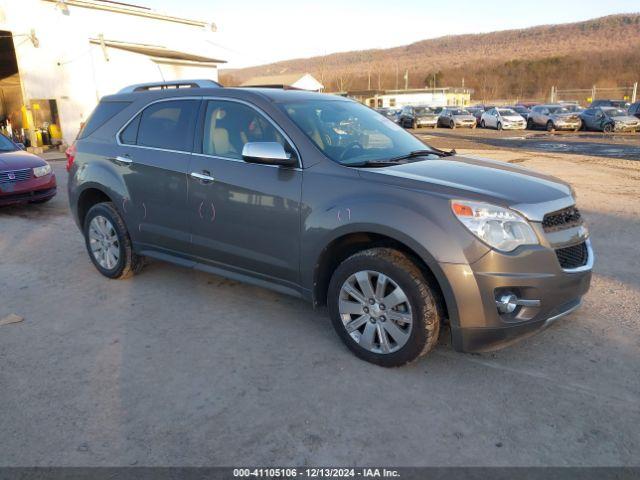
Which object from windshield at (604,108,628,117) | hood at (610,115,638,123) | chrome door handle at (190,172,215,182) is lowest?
hood at (610,115,638,123)

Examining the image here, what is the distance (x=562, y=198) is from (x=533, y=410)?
139 cm

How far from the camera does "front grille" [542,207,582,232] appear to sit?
3182 millimetres

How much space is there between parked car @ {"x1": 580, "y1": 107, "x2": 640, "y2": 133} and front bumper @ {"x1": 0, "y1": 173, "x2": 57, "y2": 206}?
2698 cm

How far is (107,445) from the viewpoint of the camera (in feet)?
8.95

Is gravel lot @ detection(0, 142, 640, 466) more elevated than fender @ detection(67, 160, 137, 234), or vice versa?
fender @ detection(67, 160, 137, 234)

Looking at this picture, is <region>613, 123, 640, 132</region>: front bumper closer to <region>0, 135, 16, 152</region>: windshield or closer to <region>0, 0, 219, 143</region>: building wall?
<region>0, 0, 219, 143</region>: building wall

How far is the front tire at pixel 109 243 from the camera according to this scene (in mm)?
5027

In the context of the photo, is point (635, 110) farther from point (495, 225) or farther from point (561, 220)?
point (495, 225)

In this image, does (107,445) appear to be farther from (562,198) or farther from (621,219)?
A: (621,219)

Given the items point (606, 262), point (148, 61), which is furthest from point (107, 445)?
point (148, 61)

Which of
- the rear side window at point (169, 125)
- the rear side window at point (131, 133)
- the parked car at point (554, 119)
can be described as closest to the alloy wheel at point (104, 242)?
the rear side window at point (131, 133)

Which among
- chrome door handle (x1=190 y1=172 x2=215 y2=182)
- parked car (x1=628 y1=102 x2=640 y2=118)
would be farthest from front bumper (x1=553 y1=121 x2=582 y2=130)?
A: chrome door handle (x1=190 y1=172 x2=215 y2=182)

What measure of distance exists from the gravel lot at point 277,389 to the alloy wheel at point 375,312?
20 centimetres

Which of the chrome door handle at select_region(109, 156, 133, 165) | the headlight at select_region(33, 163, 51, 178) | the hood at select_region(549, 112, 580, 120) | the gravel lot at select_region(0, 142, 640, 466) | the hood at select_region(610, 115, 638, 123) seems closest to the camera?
the gravel lot at select_region(0, 142, 640, 466)
